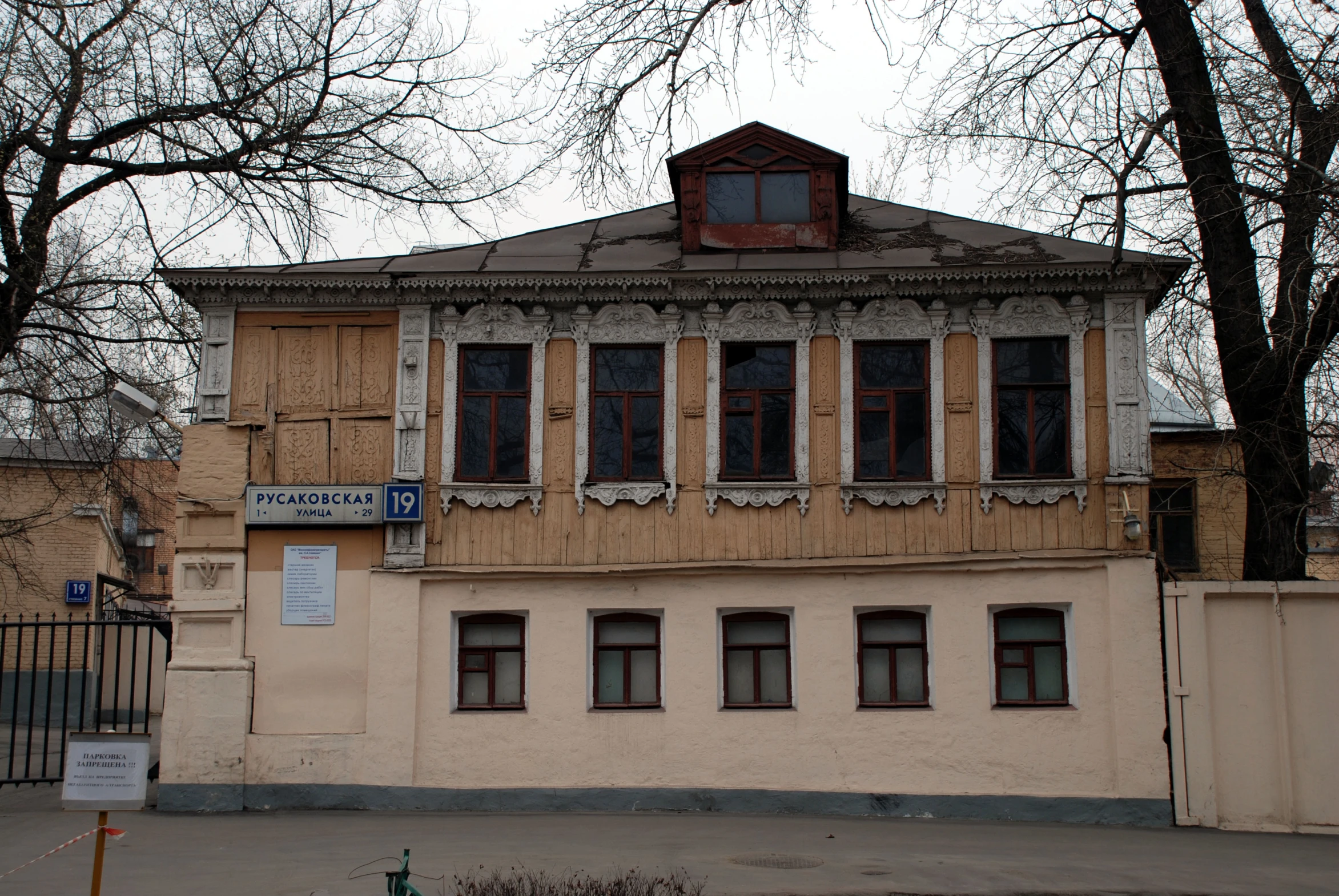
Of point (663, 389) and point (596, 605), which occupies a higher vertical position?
point (663, 389)

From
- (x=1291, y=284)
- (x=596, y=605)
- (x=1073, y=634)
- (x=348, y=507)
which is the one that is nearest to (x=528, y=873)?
(x=596, y=605)

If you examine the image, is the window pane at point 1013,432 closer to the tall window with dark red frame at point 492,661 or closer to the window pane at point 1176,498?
the tall window with dark red frame at point 492,661

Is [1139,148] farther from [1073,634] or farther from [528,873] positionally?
[528,873]

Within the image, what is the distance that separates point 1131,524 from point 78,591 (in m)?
23.3

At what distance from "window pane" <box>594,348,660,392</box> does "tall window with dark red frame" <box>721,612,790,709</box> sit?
3.00 m

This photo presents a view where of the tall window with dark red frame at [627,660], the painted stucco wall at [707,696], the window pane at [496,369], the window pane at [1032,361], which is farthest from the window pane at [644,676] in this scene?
the window pane at [1032,361]

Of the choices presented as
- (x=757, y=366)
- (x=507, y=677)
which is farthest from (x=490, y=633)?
(x=757, y=366)

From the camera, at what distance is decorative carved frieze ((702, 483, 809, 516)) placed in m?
14.4

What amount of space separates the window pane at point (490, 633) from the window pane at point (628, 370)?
10.1 ft

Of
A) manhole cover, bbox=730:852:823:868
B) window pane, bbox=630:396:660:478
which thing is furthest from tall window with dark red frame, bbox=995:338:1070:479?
manhole cover, bbox=730:852:823:868

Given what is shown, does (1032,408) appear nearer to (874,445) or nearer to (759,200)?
(874,445)

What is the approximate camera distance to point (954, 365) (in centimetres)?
1460

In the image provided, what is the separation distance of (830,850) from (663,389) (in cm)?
577

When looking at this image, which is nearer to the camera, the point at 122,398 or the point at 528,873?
the point at 528,873
